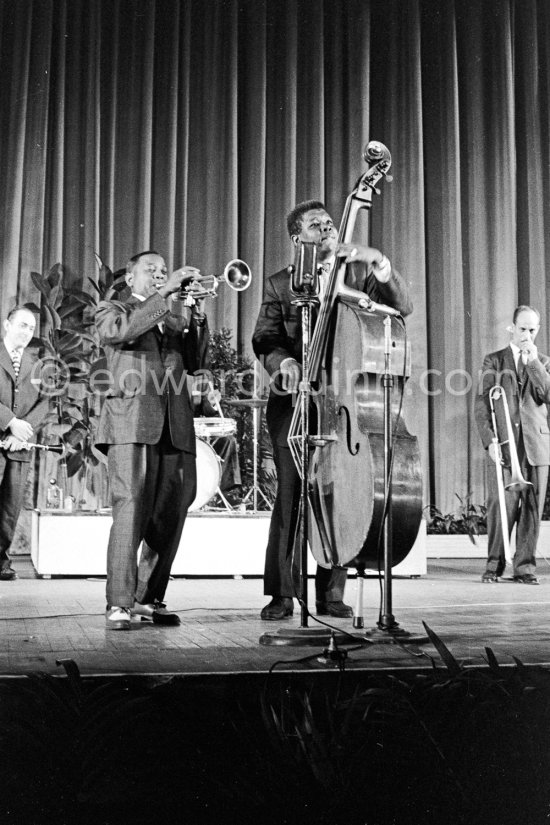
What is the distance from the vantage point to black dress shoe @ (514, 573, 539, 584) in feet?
16.3

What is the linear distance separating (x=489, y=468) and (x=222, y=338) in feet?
8.07

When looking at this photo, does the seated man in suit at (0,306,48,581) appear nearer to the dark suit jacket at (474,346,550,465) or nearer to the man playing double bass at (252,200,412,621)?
the man playing double bass at (252,200,412,621)

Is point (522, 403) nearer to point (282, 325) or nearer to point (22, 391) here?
point (282, 325)

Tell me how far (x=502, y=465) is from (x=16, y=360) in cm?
290

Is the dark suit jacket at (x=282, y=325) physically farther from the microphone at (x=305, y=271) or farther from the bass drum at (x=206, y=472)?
the bass drum at (x=206, y=472)

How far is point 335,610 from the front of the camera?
133 inches

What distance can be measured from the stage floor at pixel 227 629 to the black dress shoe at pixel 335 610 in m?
0.09

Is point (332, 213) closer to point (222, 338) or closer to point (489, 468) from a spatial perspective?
point (222, 338)

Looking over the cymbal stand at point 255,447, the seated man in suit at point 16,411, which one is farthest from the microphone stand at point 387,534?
the seated man in suit at point 16,411

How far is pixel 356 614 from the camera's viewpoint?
2.88 m

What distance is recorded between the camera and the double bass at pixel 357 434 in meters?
2.60

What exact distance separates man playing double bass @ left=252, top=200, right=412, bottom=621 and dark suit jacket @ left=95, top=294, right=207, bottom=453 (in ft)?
1.04

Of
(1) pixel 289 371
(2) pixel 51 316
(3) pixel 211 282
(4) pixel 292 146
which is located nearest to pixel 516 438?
(1) pixel 289 371

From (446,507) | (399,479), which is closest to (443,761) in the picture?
(399,479)
